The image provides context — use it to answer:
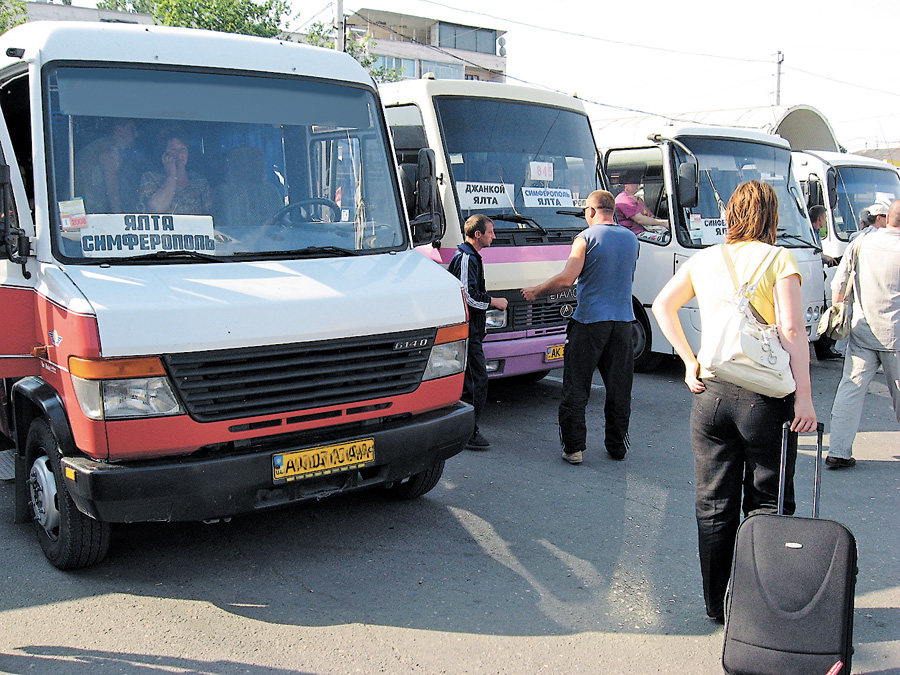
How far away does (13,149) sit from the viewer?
4.25 meters

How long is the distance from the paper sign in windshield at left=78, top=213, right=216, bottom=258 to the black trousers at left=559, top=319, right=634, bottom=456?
284 cm

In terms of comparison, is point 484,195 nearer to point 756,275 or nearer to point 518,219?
point 518,219

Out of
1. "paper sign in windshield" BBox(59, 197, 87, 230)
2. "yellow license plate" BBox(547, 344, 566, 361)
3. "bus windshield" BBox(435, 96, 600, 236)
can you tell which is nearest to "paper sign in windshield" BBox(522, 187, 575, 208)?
"bus windshield" BBox(435, 96, 600, 236)

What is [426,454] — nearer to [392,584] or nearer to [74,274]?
[392,584]

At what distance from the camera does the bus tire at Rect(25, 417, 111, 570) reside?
4.06 meters

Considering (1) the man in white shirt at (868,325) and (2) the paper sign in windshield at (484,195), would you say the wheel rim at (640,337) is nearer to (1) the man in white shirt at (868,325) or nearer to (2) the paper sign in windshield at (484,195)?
(2) the paper sign in windshield at (484,195)

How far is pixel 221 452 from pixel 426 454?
1.10m

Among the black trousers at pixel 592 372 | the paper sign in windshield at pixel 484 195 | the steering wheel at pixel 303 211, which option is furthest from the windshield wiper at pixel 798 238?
the steering wheel at pixel 303 211

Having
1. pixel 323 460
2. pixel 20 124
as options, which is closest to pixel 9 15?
pixel 20 124

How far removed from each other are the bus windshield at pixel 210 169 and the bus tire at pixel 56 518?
975 millimetres

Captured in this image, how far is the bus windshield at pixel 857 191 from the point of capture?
11469mm

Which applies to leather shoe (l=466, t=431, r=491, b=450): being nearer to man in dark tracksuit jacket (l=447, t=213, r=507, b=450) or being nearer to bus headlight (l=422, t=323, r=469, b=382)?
man in dark tracksuit jacket (l=447, t=213, r=507, b=450)

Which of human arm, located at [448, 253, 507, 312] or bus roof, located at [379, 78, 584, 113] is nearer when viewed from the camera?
human arm, located at [448, 253, 507, 312]

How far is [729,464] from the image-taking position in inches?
A: 142
